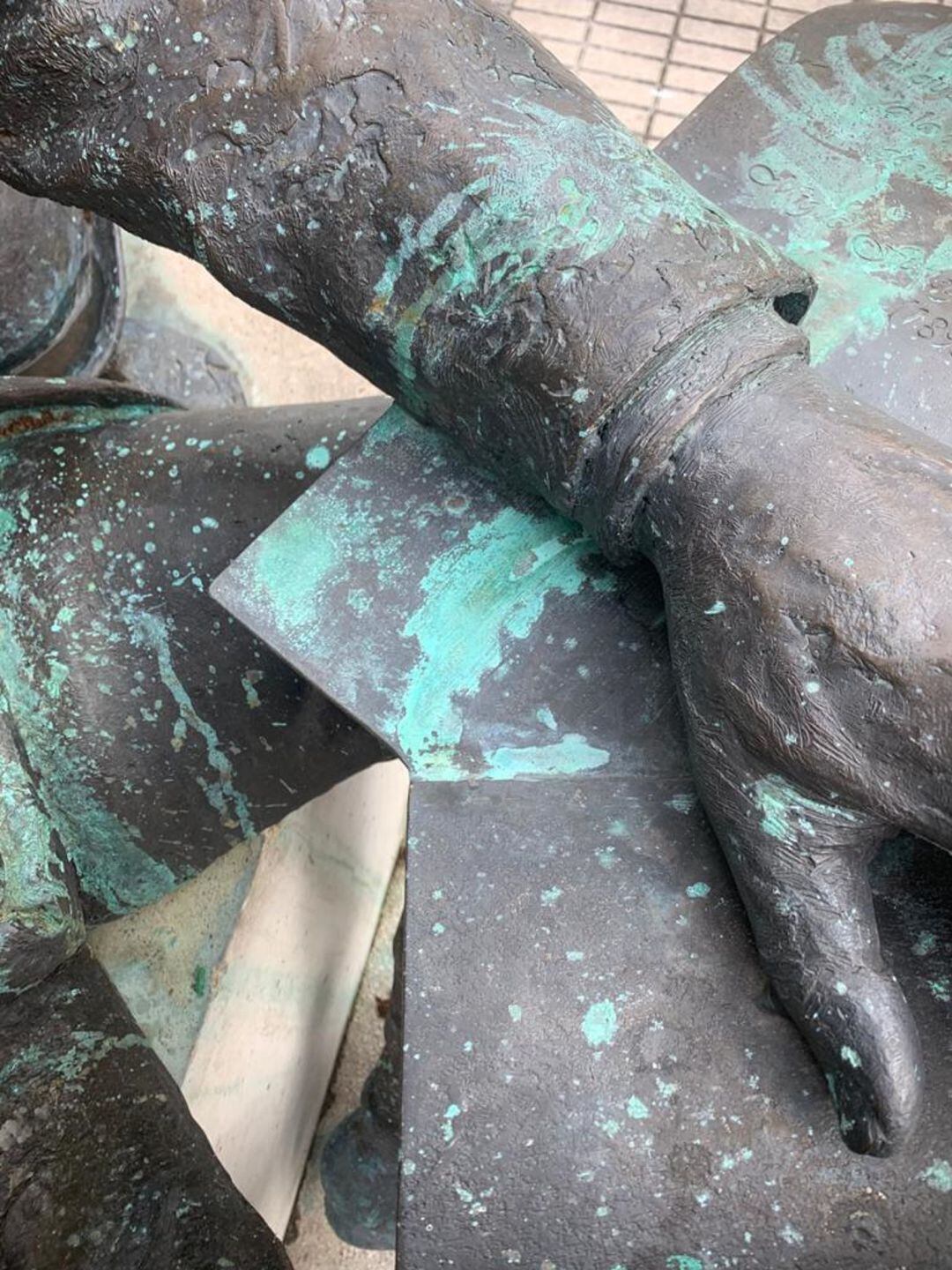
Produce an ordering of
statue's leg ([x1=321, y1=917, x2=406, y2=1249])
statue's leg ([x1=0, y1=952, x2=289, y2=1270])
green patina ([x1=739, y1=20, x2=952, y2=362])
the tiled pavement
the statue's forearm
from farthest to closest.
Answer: the tiled pavement
statue's leg ([x1=321, y1=917, x2=406, y2=1249])
green patina ([x1=739, y1=20, x2=952, y2=362])
statue's leg ([x1=0, y1=952, x2=289, y2=1270])
the statue's forearm

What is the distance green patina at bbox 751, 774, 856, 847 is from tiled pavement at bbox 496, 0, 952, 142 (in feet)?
6.69

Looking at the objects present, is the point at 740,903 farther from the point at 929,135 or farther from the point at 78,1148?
the point at 929,135

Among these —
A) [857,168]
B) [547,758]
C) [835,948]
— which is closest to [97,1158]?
[547,758]

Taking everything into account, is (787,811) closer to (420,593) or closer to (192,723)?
(420,593)

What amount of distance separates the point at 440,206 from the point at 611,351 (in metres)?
0.15

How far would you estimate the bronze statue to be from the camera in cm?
72

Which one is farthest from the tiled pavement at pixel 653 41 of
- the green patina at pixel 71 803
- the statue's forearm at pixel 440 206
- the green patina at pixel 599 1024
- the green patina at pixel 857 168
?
the green patina at pixel 599 1024

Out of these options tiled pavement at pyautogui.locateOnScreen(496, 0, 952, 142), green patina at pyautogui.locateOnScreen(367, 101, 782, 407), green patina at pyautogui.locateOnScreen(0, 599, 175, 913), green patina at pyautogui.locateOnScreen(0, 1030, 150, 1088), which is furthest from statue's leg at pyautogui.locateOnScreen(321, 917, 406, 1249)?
tiled pavement at pyautogui.locateOnScreen(496, 0, 952, 142)

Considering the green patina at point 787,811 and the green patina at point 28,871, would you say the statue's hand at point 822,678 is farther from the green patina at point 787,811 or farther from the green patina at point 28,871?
the green patina at point 28,871

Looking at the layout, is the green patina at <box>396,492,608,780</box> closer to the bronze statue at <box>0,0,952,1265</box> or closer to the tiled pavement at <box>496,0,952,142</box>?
the bronze statue at <box>0,0,952,1265</box>

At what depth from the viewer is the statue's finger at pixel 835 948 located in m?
0.74

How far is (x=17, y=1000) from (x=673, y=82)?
2.21 metres

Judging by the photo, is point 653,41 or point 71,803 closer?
point 71,803

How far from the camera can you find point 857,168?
112cm
